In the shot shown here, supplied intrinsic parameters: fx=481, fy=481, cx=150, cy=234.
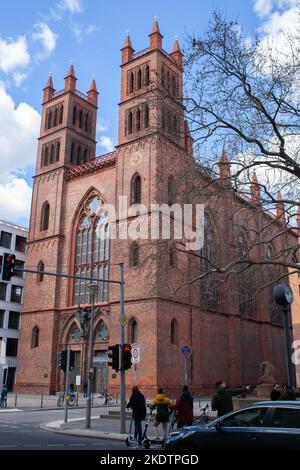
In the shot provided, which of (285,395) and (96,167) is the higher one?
(96,167)

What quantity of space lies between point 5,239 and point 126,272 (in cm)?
2501

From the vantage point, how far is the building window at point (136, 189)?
34906mm

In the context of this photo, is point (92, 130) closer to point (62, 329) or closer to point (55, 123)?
point (55, 123)

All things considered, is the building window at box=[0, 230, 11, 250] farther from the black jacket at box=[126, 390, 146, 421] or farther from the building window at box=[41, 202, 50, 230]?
the black jacket at box=[126, 390, 146, 421]

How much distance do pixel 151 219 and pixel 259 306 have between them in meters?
18.4

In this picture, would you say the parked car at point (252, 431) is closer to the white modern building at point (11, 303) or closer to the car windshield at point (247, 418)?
the car windshield at point (247, 418)

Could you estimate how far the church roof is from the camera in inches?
1526

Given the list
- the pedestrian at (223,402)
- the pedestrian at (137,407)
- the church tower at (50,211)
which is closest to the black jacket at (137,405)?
the pedestrian at (137,407)

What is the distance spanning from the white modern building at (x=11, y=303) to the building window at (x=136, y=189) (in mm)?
21733

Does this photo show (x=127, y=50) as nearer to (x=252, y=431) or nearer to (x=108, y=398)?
(x=108, y=398)

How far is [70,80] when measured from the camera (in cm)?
4494
